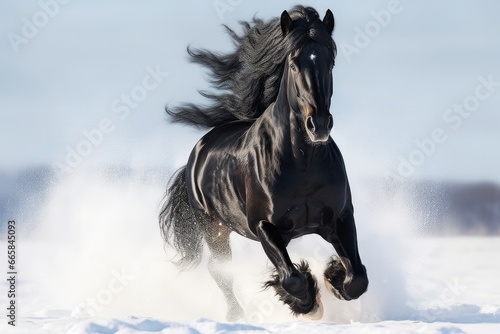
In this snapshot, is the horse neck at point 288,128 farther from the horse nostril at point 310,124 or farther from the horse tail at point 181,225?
the horse tail at point 181,225

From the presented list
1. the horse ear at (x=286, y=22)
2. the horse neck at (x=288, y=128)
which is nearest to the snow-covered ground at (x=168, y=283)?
the horse neck at (x=288, y=128)

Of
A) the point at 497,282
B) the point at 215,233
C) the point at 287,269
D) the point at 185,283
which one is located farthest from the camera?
the point at 497,282

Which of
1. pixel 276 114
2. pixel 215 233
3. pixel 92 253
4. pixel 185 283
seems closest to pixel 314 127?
pixel 276 114

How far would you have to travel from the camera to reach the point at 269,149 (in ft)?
20.9

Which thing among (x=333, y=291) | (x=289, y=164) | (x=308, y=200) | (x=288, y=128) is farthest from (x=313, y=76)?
(x=333, y=291)

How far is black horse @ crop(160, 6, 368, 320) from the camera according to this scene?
5.84 meters

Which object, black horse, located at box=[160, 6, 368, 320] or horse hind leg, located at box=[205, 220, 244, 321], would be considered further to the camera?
horse hind leg, located at box=[205, 220, 244, 321]

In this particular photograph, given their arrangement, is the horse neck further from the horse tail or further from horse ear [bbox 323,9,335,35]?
the horse tail

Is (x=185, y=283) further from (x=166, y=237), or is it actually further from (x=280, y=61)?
(x=280, y=61)

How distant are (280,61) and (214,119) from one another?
6.32 feet

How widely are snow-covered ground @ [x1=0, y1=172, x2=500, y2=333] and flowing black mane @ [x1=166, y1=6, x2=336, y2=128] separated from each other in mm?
1235

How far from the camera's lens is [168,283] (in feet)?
28.8

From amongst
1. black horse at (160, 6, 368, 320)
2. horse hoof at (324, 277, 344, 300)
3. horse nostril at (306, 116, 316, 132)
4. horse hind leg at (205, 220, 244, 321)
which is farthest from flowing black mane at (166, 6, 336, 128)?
horse hoof at (324, 277, 344, 300)

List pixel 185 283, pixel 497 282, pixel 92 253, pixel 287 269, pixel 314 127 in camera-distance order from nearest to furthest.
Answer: pixel 314 127, pixel 287 269, pixel 185 283, pixel 92 253, pixel 497 282
